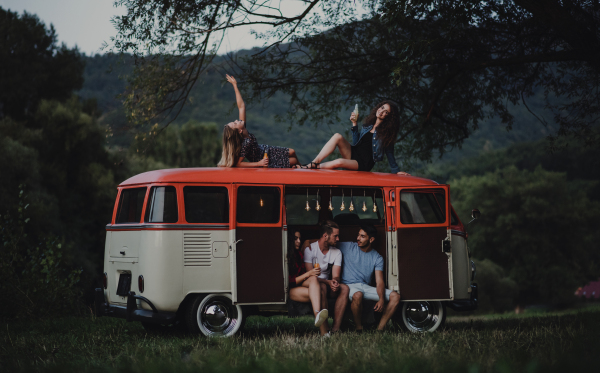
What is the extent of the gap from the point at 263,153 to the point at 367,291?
2.32m

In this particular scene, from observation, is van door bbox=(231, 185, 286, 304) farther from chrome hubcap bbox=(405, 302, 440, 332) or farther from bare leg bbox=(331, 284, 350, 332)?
chrome hubcap bbox=(405, 302, 440, 332)

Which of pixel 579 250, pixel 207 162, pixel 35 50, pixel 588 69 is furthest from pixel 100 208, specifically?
pixel 579 250

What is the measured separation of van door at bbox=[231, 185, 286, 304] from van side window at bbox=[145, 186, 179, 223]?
75cm

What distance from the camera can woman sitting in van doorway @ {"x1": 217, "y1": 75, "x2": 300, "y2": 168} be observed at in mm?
8414

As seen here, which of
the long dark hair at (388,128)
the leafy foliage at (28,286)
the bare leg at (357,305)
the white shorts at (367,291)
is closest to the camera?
the bare leg at (357,305)

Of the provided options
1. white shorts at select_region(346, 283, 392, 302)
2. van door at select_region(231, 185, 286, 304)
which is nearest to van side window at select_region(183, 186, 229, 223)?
van door at select_region(231, 185, 286, 304)

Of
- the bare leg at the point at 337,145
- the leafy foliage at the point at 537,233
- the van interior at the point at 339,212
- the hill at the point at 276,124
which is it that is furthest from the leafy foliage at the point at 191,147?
the hill at the point at 276,124

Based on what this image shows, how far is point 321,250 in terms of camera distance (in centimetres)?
843

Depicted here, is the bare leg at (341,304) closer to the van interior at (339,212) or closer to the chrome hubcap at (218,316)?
the van interior at (339,212)

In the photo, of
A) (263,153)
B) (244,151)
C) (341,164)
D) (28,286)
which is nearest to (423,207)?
(341,164)

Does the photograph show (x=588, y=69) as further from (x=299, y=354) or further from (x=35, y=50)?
(x=35, y=50)

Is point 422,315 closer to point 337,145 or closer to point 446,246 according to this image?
point 446,246

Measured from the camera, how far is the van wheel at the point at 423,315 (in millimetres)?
8656

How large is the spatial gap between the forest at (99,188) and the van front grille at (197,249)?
3.64 meters
